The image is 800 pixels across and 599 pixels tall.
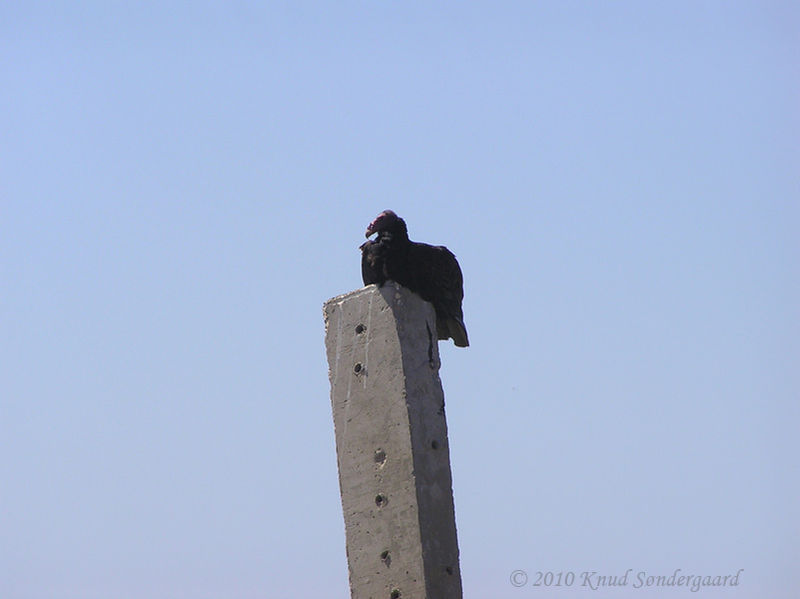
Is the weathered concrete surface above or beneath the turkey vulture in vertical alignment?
beneath

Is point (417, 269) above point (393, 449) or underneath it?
above

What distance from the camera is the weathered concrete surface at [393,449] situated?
14.9 metres

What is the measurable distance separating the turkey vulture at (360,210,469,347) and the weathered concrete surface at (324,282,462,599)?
12cm

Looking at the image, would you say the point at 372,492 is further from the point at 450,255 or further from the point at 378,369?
the point at 450,255

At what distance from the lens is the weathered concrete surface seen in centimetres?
1488

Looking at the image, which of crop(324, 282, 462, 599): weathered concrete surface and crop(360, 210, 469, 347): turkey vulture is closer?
crop(324, 282, 462, 599): weathered concrete surface

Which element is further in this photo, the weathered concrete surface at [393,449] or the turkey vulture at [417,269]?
the turkey vulture at [417,269]

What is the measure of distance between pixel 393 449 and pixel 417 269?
163cm

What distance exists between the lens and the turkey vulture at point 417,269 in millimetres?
15508

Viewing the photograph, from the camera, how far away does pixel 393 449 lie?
15.1 m

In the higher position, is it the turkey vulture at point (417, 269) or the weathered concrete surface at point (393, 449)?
the turkey vulture at point (417, 269)

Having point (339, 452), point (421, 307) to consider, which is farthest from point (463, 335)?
point (339, 452)

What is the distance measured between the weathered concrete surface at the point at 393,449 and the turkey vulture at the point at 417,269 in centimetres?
12

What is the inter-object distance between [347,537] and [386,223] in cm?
278
